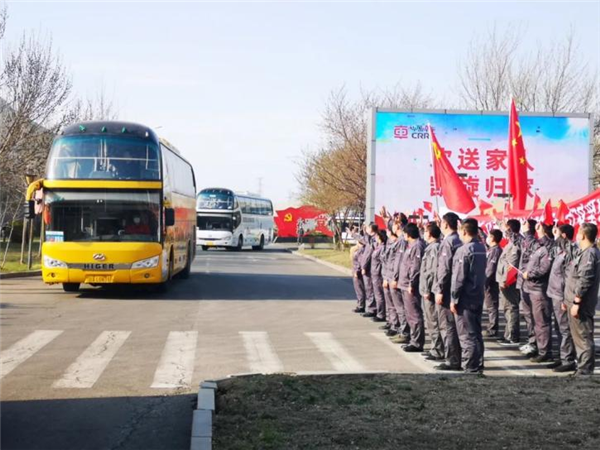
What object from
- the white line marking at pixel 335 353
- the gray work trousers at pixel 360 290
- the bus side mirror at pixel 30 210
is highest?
the bus side mirror at pixel 30 210

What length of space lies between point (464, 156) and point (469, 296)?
12677 mm

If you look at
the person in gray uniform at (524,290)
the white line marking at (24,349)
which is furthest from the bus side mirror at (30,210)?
the person in gray uniform at (524,290)

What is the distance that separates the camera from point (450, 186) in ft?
64.0

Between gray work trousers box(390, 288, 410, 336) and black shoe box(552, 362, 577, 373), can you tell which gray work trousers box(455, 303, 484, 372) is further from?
gray work trousers box(390, 288, 410, 336)

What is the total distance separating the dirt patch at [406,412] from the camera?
294 inches

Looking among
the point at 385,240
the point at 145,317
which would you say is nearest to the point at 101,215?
the point at 145,317

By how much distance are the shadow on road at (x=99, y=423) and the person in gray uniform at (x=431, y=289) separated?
4239 millimetres

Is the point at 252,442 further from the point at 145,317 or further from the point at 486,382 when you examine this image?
the point at 145,317

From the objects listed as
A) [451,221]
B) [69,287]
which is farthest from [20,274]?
[451,221]

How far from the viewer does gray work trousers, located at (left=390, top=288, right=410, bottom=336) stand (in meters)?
14.5

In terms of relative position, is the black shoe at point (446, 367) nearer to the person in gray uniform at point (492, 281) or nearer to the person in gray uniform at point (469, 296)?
the person in gray uniform at point (469, 296)

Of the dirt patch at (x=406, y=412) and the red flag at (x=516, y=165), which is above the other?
the red flag at (x=516, y=165)

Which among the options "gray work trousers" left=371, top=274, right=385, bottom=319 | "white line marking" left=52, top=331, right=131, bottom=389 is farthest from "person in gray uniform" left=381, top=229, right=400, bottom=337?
"white line marking" left=52, top=331, right=131, bottom=389

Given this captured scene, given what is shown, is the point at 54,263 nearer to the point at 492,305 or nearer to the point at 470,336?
the point at 492,305
